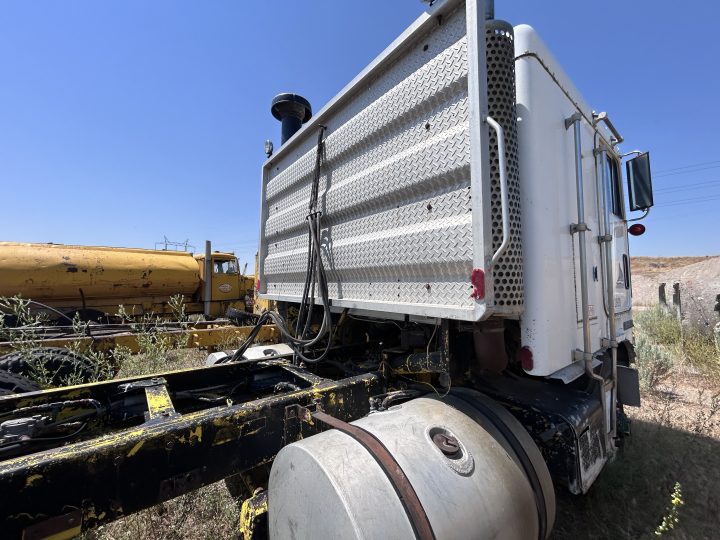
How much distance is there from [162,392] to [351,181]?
72.6 inches

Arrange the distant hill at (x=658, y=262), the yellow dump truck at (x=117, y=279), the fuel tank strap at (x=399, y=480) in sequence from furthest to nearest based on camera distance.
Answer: the distant hill at (x=658, y=262), the yellow dump truck at (x=117, y=279), the fuel tank strap at (x=399, y=480)

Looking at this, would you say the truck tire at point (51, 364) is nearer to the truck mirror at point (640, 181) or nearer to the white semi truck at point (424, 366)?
the white semi truck at point (424, 366)

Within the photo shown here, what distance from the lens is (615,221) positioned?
10.9 ft

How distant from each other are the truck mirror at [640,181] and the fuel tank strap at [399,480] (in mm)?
3439

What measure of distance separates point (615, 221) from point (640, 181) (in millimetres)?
455

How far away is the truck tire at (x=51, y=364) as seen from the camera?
129 inches

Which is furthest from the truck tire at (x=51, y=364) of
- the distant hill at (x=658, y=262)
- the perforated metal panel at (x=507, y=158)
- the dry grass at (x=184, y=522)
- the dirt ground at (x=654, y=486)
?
the distant hill at (x=658, y=262)

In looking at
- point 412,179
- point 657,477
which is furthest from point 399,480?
point 657,477

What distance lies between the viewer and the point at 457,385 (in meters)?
2.28

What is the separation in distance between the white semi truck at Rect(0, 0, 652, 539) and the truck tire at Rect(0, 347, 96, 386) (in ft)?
4.75

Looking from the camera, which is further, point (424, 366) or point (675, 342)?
point (675, 342)

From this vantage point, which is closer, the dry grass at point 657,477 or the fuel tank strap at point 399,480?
the fuel tank strap at point 399,480

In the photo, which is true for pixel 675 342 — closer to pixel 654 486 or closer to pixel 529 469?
pixel 654 486

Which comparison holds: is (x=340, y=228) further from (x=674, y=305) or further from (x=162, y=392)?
(x=674, y=305)
